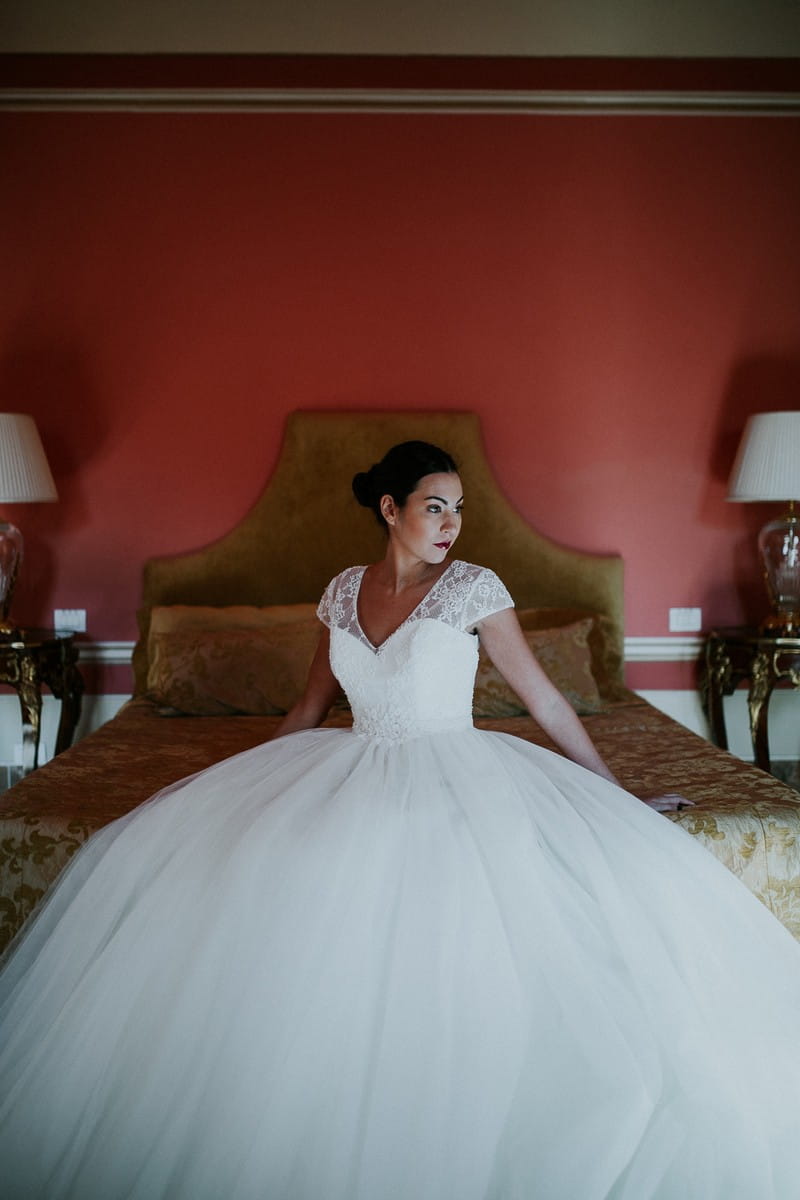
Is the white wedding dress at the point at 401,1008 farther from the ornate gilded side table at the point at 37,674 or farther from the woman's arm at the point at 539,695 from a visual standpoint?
the ornate gilded side table at the point at 37,674

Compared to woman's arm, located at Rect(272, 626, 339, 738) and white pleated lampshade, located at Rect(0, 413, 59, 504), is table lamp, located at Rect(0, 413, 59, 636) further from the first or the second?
woman's arm, located at Rect(272, 626, 339, 738)

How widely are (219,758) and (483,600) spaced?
1.07 meters

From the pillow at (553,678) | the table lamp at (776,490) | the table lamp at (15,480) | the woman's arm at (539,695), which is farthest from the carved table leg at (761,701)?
the table lamp at (15,480)

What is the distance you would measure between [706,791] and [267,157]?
9.52 ft

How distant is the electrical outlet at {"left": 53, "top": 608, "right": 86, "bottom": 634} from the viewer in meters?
4.16

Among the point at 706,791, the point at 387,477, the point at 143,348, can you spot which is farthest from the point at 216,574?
the point at 706,791

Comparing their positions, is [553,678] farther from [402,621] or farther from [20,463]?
[20,463]

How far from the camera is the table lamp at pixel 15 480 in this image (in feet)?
12.0

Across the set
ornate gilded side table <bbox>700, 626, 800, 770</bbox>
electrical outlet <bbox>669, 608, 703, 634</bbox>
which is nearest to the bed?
electrical outlet <bbox>669, 608, 703, 634</bbox>

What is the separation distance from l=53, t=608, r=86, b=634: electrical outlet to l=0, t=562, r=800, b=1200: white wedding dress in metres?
2.26

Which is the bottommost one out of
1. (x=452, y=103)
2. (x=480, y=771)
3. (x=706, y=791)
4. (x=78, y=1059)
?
(x=78, y=1059)

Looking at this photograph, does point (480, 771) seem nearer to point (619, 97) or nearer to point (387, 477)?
point (387, 477)

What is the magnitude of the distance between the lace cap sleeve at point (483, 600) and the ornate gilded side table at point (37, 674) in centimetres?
204

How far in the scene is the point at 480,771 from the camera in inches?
80.7
